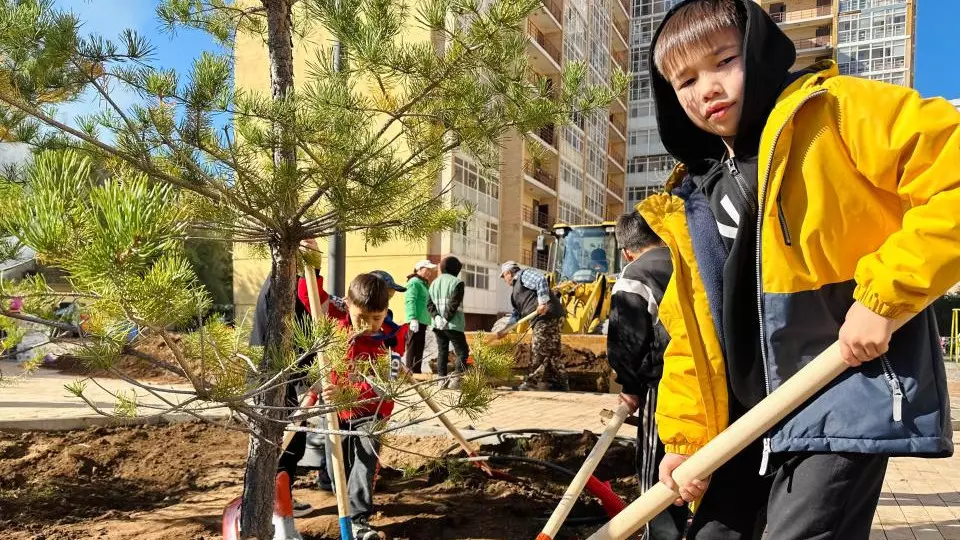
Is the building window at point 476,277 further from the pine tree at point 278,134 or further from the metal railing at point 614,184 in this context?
the pine tree at point 278,134

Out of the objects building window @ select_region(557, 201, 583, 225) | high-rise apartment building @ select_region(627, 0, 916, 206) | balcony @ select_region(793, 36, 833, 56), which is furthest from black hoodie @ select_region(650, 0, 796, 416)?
Result: balcony @ select_region(793, 36, 833, 56)

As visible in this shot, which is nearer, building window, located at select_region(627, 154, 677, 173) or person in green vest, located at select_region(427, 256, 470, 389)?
person in green vest, located at select_region(427, 256, 470, 389)

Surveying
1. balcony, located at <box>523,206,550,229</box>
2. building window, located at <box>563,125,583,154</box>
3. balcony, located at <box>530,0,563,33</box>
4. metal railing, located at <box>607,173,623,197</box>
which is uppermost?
balcony, located at <box>530,0,563,33</box>

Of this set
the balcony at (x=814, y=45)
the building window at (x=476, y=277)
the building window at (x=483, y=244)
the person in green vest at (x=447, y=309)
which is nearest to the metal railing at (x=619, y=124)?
the balcony at (x=814, y=45)

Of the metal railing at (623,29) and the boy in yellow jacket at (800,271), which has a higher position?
the metal railing at (623,29)

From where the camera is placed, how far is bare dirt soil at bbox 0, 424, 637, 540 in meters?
3.01

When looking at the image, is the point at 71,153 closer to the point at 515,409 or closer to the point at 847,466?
Result: the point at 847,466

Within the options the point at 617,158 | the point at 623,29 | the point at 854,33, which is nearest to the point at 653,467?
the point at 617,158

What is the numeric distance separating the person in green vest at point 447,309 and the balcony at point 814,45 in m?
44.6

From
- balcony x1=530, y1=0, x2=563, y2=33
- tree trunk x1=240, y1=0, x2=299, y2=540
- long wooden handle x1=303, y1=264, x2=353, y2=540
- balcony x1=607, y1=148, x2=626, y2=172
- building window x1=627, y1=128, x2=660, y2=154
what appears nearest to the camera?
tree trunk x1=240, y1=0, x2=299, y2=540

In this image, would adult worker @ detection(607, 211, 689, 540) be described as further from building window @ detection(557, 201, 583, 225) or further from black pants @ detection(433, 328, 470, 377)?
building window @ detection(557, 201, 583, 225)

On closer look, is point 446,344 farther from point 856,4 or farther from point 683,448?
point 856,4

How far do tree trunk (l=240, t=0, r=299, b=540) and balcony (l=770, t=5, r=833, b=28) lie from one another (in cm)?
4918

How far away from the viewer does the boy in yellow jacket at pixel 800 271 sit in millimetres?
1281
